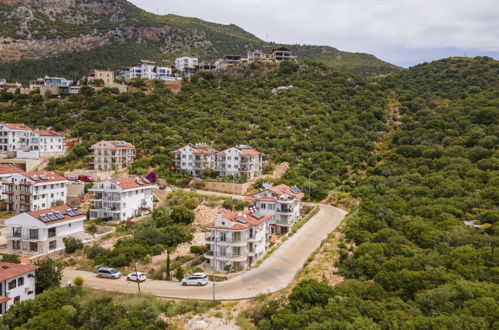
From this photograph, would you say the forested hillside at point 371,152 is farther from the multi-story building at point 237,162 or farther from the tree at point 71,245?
the tree at point 71,245

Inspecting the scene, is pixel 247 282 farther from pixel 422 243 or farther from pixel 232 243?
pixel 422 243

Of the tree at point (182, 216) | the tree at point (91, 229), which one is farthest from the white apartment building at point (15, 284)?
the tree at point (182, 216)

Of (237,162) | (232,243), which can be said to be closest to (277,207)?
(232,243)

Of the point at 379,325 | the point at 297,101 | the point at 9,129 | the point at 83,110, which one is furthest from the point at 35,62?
the point at 379,325

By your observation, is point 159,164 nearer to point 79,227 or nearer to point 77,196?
point 77,196

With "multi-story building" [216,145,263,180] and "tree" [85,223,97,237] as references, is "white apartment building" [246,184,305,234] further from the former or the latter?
"tree" [85,223,97,237]

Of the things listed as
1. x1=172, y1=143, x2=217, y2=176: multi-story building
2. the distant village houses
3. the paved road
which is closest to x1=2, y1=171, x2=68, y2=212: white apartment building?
the paved road
